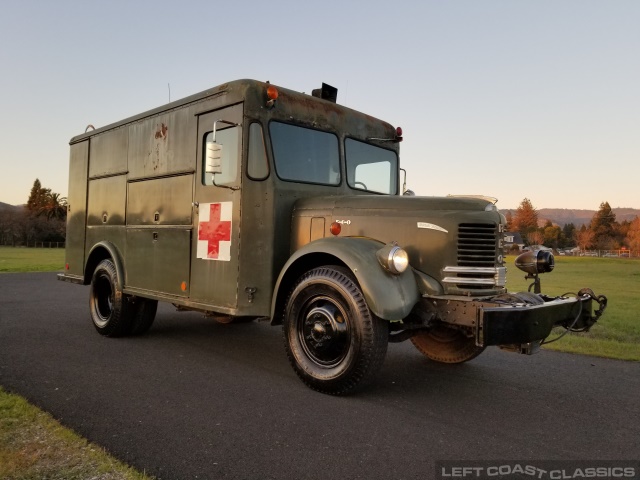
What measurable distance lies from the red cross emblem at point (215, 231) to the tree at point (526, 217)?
11590 cm

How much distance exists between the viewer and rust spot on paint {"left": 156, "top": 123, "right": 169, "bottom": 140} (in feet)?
19.9

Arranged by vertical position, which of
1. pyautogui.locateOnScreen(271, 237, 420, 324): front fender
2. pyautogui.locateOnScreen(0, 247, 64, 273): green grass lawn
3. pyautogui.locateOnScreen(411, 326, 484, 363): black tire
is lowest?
pyautogui.locateOnScreen(0, 247, 64, 273): green grass lawn

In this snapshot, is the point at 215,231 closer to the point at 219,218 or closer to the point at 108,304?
the point at 219,218

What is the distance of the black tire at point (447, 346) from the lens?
5363 millimetres

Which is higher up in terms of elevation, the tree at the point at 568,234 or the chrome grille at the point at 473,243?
the tree at the point at 568,234

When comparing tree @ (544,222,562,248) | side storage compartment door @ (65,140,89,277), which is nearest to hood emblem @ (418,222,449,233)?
side storage compartment door @ (65,140,89,277)

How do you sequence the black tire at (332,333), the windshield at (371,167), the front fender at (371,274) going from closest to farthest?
the front fender at (371,274), the black tire at (332,333), the windshield at (371,167)

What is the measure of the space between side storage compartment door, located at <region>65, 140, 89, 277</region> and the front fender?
457 cm

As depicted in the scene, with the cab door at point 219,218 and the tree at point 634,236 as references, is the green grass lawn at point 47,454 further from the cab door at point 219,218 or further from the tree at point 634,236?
the tree at point 634,236

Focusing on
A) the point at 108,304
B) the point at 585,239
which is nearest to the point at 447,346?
the point at 108,304

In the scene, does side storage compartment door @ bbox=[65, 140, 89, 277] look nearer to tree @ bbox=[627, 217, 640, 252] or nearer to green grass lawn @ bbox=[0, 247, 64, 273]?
green grass lawn @ bbox=[0, 247, 64, 273]

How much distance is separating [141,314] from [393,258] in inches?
171

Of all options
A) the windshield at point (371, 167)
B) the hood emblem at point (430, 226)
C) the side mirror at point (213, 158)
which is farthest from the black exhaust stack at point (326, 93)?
the hood emblem at point (430, 226)

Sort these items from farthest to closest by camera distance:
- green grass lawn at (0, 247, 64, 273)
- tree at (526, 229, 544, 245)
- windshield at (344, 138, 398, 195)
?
tree at (526, 229, 544, 245), green grass lawn at (0, 247, 64, 273), windshield at (344, 138, 398, 195)
